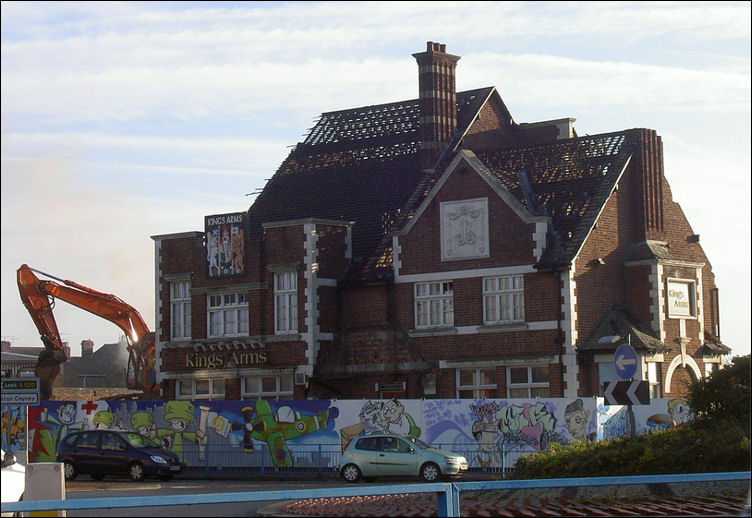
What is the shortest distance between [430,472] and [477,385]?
11.2m

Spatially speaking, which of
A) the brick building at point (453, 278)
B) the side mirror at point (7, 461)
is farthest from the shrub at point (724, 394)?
the brick building at point (453, 278)

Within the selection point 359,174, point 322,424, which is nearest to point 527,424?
point 322,424

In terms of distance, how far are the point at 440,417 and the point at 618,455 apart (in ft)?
49.3

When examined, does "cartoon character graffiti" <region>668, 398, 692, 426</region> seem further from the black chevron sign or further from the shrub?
the shrub

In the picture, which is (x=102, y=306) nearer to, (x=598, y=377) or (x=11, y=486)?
(x=598, y=377)

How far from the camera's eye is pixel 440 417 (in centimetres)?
3944

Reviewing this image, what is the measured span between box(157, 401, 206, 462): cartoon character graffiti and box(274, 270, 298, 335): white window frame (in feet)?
20.5

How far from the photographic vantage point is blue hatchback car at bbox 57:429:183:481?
36.7 meters

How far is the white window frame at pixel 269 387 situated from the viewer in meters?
48.6

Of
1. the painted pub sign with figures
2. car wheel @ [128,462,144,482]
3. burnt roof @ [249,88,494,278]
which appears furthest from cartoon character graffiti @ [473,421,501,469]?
the painted pub sign with figures

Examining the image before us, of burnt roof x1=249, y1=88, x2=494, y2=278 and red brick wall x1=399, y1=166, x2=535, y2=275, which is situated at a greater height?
burnt roof x1=249, y1=88, x2=494, y2=278

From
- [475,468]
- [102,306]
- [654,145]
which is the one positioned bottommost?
[475,468]

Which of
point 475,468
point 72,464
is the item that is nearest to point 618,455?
point 475,468

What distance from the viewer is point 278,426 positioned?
42281 millimetres
